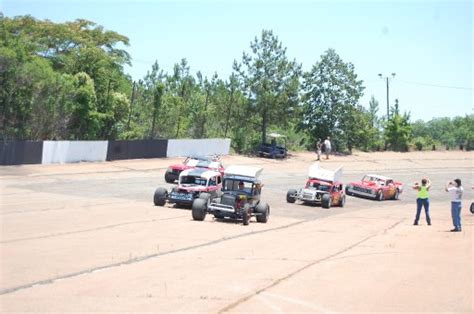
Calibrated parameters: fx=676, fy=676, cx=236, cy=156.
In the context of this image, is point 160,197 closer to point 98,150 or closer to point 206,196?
point 206,196

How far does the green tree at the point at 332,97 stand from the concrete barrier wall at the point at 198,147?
519 inches

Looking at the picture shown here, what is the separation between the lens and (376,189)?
39375mm

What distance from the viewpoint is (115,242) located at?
18844 mm

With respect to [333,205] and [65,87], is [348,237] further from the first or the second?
[65,87]

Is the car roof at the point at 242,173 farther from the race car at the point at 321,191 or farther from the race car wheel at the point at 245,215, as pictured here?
the race car at the point at 321,191

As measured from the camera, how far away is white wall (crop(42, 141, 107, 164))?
44.3 meters

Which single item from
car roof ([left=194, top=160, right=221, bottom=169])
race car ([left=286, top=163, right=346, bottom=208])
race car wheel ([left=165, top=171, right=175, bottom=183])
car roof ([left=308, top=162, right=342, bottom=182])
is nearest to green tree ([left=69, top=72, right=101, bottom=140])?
race car wheel ([left=165, top=171, right=175, bottom=183])

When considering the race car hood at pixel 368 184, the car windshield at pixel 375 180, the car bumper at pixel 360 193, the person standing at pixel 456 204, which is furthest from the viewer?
the car windshield at pixel 375 180

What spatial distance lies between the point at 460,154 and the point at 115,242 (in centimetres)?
6699

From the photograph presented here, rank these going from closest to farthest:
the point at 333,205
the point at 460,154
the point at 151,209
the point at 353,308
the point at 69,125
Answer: the point at 353,308, the point at 151,209, the point at 333,205, the point at 69,125, the point at 460,154

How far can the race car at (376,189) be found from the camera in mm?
39541

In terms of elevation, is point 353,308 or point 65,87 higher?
point 65,87

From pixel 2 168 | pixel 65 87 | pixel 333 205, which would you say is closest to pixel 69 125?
pixel 65 87

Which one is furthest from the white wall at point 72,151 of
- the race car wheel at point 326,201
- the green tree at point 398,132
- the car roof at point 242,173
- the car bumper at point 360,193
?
the green tree at point 398,132
